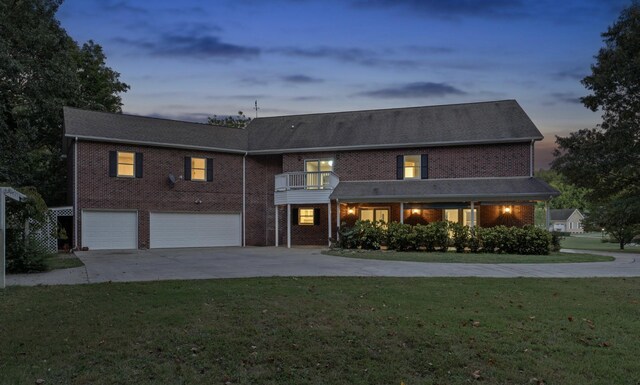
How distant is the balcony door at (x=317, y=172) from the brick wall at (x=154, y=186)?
3.90 meters

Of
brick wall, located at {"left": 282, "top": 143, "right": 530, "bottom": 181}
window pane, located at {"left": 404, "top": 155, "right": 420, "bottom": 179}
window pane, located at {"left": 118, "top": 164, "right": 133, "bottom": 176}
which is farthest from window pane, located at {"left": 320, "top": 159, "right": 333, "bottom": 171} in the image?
window pane, located at {"left": 118, "top": 164, "right": 133, "bottom": 176}

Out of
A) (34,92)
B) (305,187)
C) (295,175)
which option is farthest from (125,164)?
(305,187)

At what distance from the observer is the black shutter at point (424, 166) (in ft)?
76.6

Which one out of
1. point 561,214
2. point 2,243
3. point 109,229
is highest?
point 2,243

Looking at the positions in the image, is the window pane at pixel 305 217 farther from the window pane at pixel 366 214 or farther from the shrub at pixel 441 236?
the shrub at pixel 441 236

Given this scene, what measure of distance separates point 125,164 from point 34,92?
6539mm

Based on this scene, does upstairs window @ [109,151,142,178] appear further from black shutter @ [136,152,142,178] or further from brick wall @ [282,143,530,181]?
brick wall @ [282,143,530,181]

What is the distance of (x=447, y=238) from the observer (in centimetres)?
1930

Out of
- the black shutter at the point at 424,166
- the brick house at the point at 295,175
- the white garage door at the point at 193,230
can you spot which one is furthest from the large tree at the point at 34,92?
the black shutter at the point at 424,166

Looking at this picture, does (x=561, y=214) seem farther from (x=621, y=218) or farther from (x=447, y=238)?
(x=447, y=238)

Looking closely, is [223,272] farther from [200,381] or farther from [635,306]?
[635,306]

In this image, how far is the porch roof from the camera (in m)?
20.5

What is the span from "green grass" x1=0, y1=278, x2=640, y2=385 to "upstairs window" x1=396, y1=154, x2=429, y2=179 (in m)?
14.8

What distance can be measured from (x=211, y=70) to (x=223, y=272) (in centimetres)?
1875
